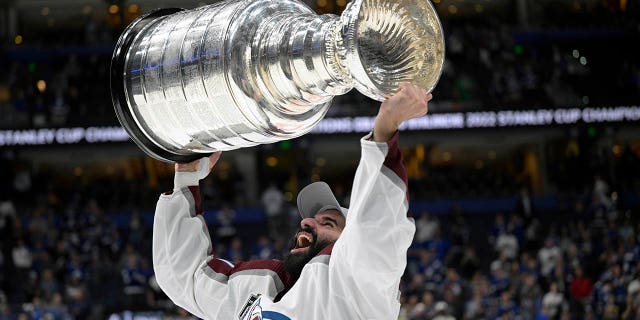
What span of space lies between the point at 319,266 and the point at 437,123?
1589 cm

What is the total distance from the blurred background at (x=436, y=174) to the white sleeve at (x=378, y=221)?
8.80m

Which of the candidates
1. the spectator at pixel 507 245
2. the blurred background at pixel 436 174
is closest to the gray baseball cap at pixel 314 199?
the blurred background at pixel 436 174

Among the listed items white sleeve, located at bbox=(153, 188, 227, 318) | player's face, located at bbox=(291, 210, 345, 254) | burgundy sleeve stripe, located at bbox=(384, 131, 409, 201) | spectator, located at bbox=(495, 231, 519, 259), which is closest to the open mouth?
player's face, located at bbox=(291, 210, 345, 254)

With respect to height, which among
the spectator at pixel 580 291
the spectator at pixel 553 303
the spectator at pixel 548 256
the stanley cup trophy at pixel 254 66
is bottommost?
the spectator at pixel 548 256

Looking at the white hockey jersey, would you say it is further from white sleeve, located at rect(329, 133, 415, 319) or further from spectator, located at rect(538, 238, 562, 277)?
spectator, located at rect(538, 238, 562, 277)

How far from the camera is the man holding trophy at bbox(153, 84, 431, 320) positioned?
256cm

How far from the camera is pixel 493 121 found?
1875 cm

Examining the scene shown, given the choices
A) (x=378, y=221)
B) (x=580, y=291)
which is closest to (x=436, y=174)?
(x=580, y=291)

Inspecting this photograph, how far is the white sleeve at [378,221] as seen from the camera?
2.55 meters

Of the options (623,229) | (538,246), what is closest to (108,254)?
(538,246)

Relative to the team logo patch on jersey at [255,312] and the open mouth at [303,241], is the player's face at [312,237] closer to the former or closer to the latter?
the open mouth at [303,241]

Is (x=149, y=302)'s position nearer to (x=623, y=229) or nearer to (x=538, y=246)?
(x=538, y=246)

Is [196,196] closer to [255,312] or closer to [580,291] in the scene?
[255,312]

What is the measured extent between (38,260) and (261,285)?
44.3ft
